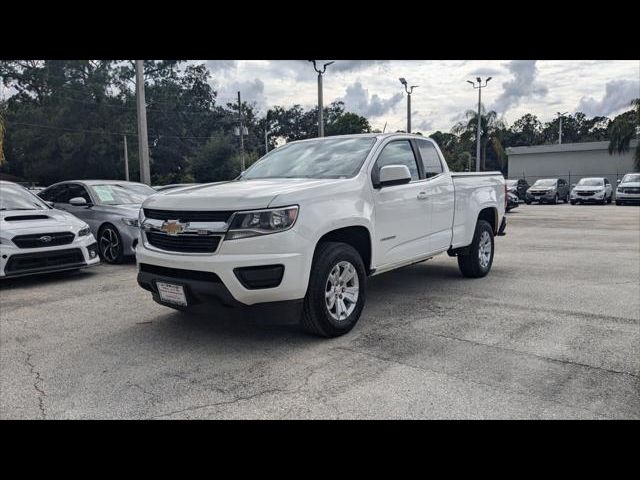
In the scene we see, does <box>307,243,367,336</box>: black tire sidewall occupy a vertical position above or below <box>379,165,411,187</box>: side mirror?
below

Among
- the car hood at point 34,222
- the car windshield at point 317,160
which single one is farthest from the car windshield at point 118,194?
the car windshield at point 317,160

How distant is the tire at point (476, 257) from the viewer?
23.3 ft

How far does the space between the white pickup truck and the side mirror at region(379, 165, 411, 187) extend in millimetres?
10

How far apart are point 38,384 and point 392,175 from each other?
11.4 ft

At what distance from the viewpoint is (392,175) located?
5016 mm

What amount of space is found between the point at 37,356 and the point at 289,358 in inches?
83.7

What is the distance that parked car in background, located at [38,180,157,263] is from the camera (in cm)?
878

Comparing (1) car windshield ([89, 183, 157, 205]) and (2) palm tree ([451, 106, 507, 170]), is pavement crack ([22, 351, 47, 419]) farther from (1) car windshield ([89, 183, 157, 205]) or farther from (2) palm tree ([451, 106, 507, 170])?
(2) palm tree ([451, 106, 507, 170])

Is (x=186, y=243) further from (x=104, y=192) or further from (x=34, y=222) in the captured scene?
(x=104, y=192)

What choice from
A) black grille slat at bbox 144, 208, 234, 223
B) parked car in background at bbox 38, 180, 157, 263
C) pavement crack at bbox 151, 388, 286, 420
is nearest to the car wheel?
parked car in background at bbox 38, 180, 157, 263

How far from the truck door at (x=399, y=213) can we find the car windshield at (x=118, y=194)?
18.8 ft
